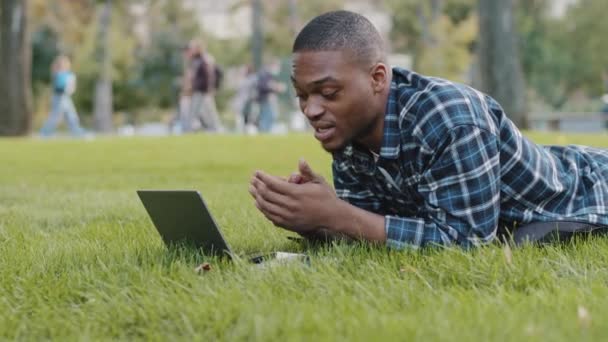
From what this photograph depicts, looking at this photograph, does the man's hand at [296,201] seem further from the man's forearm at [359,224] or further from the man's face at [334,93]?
the man's face at [334,93]

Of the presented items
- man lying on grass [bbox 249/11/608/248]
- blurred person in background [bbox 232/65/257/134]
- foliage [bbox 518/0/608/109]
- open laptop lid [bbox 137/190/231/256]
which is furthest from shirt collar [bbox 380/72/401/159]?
foliage [bbox 518/0/608/109]

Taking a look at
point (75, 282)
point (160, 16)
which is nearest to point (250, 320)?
point (75, 282)

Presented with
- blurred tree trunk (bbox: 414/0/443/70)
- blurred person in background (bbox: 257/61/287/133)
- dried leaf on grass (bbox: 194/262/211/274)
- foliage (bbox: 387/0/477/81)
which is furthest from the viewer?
blurred tree trunk (bbox: 414/0/443/70)

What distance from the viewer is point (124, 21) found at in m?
53.4

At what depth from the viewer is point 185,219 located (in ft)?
12.3

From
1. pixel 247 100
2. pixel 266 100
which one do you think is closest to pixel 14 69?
pixel 266 100

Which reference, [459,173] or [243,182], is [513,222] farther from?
[243,182]

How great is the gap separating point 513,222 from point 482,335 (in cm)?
173

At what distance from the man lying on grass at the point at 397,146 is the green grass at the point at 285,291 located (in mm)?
148

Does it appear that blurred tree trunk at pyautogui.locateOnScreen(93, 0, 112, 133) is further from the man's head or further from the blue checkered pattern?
the man's head

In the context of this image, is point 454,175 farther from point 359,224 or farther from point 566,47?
point 566,47

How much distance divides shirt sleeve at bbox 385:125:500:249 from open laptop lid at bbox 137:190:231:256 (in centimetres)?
69

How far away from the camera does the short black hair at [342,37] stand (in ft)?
11.9

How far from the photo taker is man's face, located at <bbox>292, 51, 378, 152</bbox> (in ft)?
11.8
